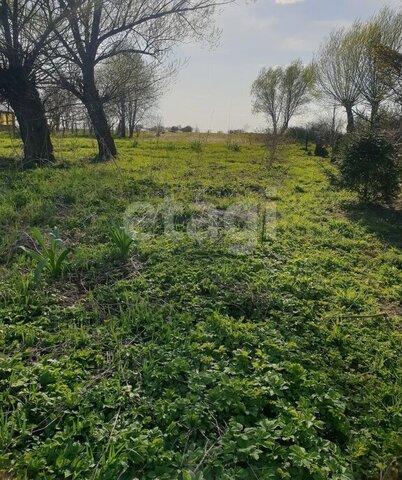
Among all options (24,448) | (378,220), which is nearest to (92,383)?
(24,448)

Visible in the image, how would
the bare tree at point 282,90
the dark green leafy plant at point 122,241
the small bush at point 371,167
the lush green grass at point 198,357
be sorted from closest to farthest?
the lush green grass at point 198,357, the dark green leafy plant at point 122,241, the small bush at point 371,167, the bare tree at point 282,90

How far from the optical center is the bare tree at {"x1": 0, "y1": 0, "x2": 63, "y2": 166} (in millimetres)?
8930

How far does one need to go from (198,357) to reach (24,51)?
9760mm

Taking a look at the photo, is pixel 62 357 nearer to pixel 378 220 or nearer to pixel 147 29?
pixel 378 220

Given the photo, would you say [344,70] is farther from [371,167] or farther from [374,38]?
[371,167]

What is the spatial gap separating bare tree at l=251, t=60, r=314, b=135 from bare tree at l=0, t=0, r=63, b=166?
82.1 ft

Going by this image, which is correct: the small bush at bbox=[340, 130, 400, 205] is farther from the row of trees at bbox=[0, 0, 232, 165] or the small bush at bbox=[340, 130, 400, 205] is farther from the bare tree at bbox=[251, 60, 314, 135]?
the bare tree at bbox=[251, 60, 314, 135]

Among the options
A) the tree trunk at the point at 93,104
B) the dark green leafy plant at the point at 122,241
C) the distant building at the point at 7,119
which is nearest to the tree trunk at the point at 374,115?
the dark green leafy plant at the point at 122,241

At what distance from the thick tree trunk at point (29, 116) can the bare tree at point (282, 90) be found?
25181 mm

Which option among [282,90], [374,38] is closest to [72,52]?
[374,38]

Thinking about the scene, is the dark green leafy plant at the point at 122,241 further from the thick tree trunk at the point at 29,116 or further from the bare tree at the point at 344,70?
the bare tree at the point at 344,70

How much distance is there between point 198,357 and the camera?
2.33 metres

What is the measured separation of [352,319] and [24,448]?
8.27 feet

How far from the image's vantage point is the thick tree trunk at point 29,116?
29.8 ft
